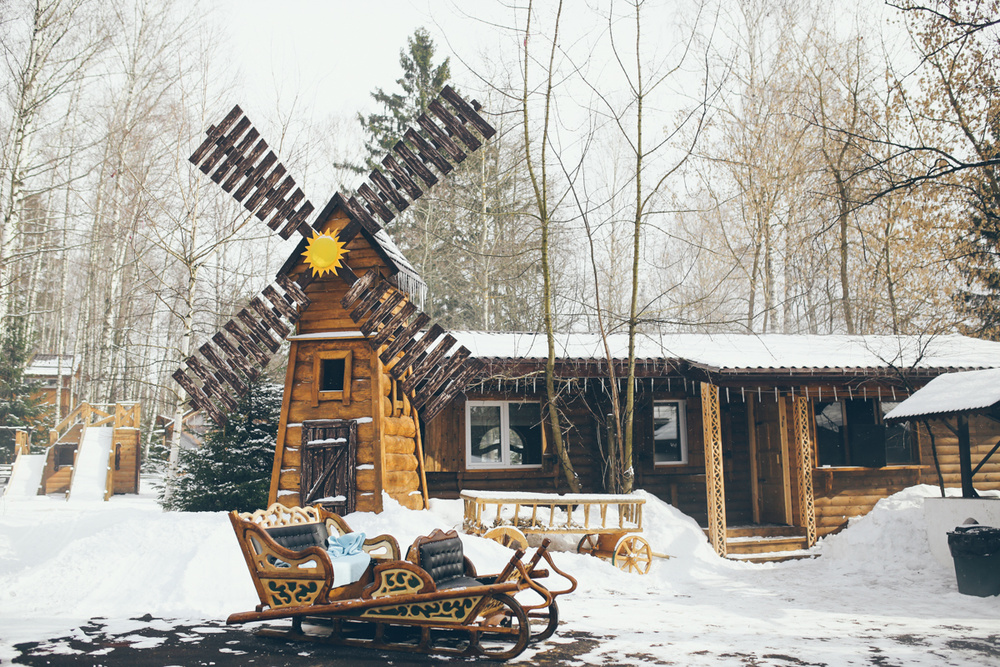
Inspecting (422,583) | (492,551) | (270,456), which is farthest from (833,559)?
(270,456)

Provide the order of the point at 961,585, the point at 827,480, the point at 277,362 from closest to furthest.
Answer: the point at 961,585, the point at 827,480, the point at 277,362

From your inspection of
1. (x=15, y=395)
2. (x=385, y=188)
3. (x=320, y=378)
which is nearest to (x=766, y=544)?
(x=320, y=378)

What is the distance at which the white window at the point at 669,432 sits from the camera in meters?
13.7

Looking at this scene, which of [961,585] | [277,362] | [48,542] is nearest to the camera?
[961,585]

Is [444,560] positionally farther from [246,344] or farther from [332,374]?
[246,344]

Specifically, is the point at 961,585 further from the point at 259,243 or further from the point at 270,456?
the point at 259,243

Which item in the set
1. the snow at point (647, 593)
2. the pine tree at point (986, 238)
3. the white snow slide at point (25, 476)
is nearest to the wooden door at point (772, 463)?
the snow at point (647, 593)

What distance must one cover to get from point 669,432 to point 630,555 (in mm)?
4250

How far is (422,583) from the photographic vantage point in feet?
19.3

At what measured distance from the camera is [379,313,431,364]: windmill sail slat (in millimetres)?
9961

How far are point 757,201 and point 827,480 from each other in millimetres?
10299

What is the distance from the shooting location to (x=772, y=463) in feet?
45.1

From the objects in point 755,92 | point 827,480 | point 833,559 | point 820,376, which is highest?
point 755,92

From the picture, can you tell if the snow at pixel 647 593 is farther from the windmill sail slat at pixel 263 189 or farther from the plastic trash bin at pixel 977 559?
the windmill sail slat at pixel 263 189
